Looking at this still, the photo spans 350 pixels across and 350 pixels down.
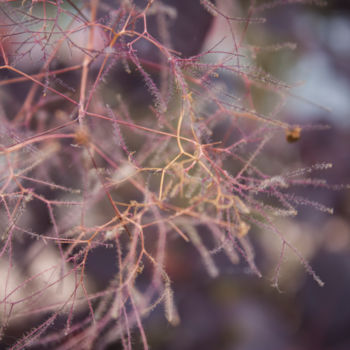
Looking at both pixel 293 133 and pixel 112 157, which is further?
pixel 112 157

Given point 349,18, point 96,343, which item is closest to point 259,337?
point 96,343

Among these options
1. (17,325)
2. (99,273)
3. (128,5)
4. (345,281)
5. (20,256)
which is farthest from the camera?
(345,281)

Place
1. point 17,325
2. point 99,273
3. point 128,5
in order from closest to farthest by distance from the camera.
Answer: point 128,5
point 17,325
point 99,273

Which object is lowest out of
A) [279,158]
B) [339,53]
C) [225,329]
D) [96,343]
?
[225,329]

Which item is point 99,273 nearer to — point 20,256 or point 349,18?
point 20,256

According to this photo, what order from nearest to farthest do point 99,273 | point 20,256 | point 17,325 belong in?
point 17,325
point 20,256
point 99,273

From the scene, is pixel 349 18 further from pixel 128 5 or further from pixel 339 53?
pixel 128 5

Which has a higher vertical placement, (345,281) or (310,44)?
(310,44)

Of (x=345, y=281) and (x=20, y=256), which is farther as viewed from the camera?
(x=345, y=281)

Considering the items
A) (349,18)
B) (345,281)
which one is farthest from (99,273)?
(349,18)
